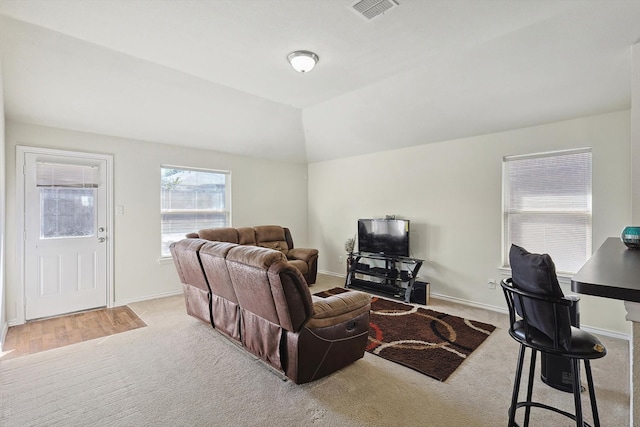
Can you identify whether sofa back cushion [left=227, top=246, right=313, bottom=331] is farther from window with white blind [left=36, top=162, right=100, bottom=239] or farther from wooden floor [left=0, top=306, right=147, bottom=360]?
window with white blind [left=36, top=162, right=100, bottom=239]

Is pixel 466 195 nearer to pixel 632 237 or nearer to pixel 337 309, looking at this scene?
pixel 632 237

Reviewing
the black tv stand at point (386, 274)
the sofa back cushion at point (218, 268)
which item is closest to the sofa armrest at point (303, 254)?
the black tv stand at point (386, 274)

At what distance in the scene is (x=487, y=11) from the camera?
2.42 metres

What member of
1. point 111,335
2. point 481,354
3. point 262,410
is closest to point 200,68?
point 111,335

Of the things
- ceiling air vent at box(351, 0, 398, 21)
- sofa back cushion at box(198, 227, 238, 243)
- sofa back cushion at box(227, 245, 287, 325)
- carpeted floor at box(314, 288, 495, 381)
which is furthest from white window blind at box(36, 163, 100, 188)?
carpeted floor at box(314, 288, 495, 381)

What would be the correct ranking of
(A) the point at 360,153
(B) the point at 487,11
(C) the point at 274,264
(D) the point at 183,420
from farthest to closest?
(A) the point at 360,153
(B) the point at 487,11
(C) the point at 274,264
(D) the point at 183,420

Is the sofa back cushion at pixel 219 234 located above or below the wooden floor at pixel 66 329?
above

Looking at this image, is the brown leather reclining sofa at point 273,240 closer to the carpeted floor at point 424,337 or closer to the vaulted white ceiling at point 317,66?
the carpeted floor at point 424,337

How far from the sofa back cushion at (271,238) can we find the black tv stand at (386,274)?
50.3 inches

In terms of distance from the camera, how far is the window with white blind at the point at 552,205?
3.63 m

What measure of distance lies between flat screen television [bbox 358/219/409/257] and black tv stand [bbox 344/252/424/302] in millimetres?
97

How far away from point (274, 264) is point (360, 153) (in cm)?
395

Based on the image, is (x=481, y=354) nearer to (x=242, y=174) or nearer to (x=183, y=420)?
(x=183, y=420)

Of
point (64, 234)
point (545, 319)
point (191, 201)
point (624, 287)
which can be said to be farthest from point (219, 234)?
point (624, 287)
